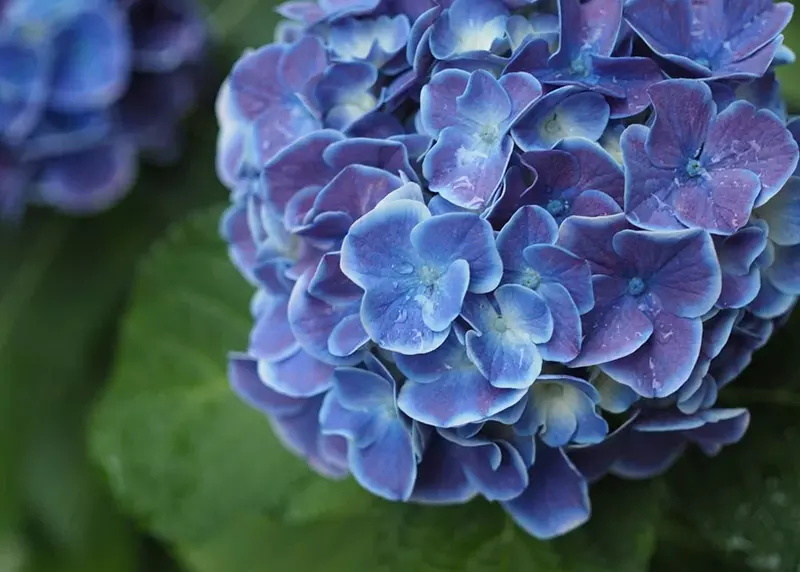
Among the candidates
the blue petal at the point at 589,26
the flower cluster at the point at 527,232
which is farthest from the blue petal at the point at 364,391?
the blue petal at the point at 589,26

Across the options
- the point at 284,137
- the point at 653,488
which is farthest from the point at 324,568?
the point at 284,137

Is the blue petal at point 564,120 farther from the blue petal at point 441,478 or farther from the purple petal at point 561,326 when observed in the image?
the blue petal at point 441,478

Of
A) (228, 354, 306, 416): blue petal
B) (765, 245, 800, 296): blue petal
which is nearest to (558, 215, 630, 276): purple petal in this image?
(765, 245, 800, 296): blue petal

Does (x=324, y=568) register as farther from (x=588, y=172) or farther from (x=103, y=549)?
(x=588, y=172)

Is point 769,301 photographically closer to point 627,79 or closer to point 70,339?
point 627,79

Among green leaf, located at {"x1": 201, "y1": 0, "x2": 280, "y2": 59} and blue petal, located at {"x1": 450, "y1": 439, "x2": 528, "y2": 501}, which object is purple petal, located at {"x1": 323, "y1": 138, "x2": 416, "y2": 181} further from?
green leaf, located at {"x1": 201, "y1": 0, "x2": 280, "y2": 59}

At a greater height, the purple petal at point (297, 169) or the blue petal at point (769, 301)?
the purple petal at point (297, 169)

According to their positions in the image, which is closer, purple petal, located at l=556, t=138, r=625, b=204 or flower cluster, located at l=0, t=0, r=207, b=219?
purple petal, located at l=556, t=138, r=625, b=204
